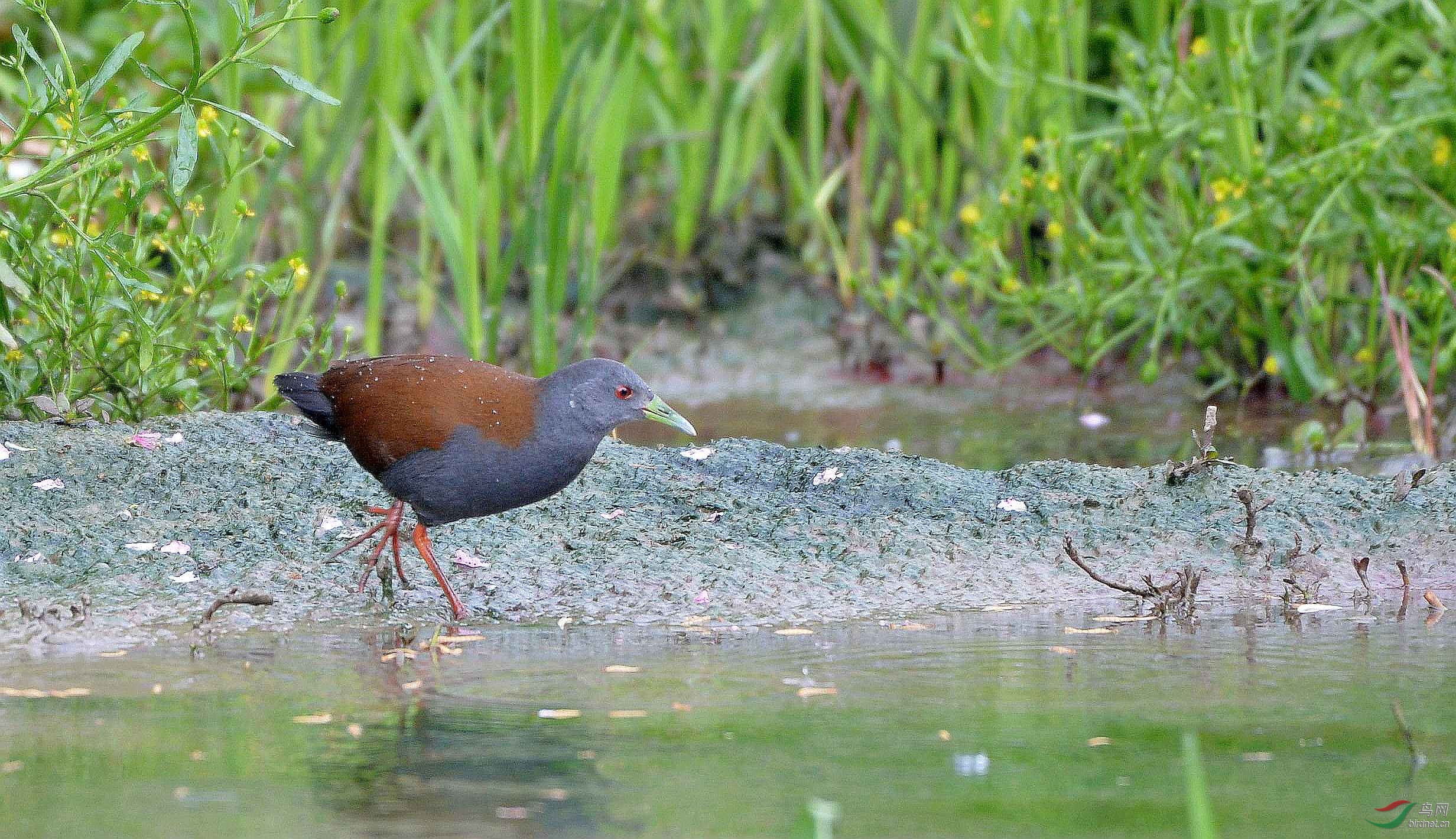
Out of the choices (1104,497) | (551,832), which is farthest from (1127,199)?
(551,832)

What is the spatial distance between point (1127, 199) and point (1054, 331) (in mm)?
626

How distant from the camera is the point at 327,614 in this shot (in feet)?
12.3

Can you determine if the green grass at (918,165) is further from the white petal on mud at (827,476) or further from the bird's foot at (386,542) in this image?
the white petal on mud at (827,476)

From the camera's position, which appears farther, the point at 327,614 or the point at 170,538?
the point at 170,538

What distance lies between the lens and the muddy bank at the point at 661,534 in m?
3.85

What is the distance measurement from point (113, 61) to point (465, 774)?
1.86m

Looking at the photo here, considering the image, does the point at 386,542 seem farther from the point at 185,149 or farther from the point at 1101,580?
the point at 1101,580

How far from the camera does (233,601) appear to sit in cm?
354

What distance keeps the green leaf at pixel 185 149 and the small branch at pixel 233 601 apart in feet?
2.85

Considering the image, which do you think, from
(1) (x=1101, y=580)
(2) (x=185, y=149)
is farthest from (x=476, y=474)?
(1) (x=1101, y=580)

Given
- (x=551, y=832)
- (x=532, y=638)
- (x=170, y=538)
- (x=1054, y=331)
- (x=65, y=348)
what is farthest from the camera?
(x=1054, y=331)

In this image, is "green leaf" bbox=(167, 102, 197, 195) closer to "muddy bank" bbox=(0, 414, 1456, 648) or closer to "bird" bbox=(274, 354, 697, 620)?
"bird" bbox=(274, 354, 697, 620)

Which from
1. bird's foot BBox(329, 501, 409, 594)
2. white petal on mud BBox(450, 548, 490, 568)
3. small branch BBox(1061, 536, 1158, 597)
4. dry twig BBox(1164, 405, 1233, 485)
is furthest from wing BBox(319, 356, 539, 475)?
dry twig BBox(1164, 405, 1233, 485)

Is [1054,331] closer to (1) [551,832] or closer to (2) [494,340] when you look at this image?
(2) [494,340]
